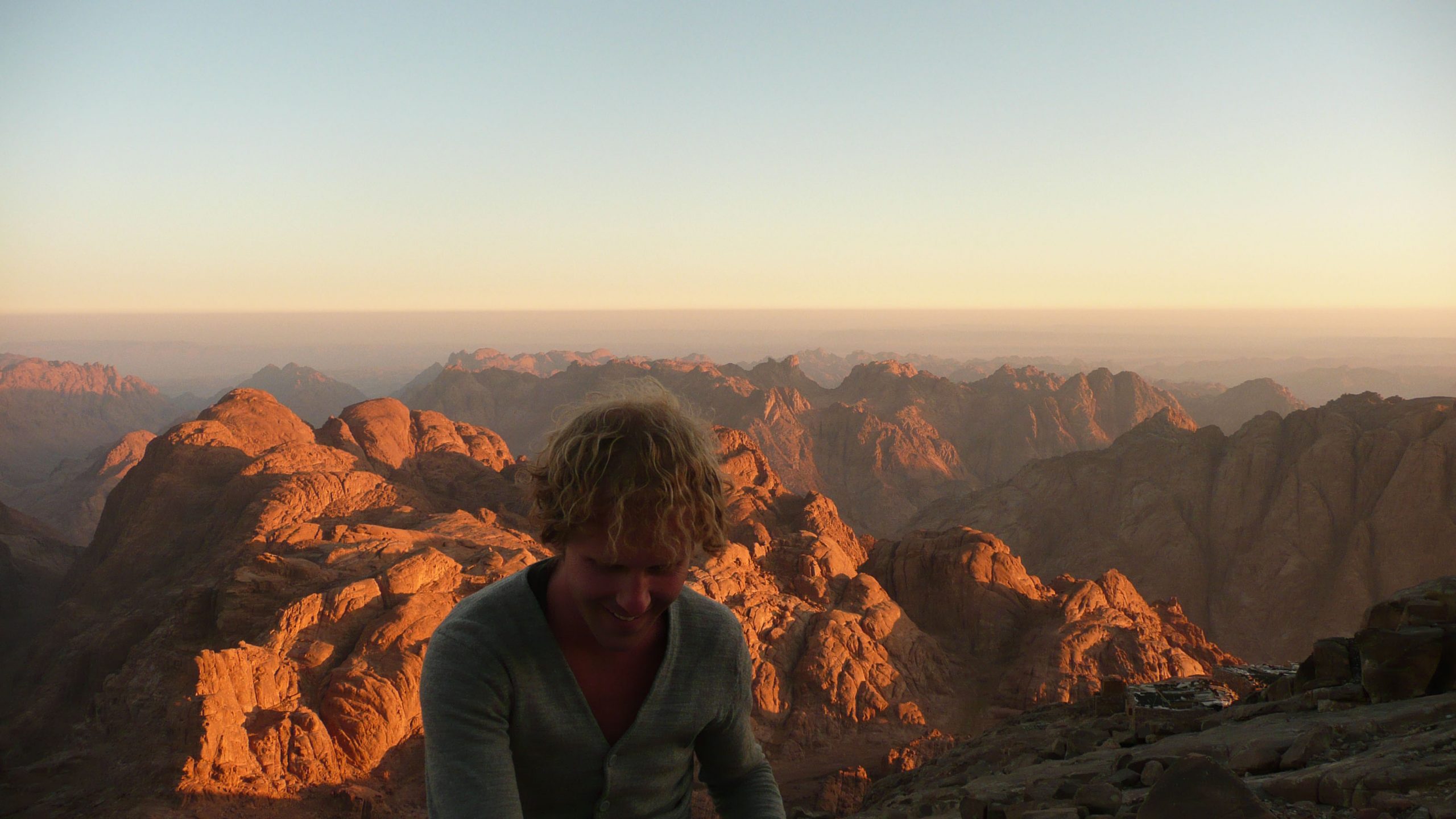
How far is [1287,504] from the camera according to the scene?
3516 centimetres

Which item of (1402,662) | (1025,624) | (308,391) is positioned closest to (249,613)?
(1402,662)

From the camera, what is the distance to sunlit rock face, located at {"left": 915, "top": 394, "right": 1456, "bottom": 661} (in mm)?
31391

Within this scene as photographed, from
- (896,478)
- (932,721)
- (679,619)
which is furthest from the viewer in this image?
(896,478)

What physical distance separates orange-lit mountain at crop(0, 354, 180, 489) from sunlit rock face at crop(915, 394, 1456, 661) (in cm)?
8189

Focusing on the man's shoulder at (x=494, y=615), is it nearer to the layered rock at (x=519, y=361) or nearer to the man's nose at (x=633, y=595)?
the man's nose at (x=633, y=595)

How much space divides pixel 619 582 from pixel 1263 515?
42.9 metres

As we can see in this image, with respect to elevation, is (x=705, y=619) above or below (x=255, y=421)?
above

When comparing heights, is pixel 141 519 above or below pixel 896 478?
above

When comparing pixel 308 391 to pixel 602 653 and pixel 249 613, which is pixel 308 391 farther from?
pixel 602 653

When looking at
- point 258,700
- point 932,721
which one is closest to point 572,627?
point 258,700

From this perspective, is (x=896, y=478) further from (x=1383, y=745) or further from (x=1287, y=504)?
(x=1383, y=745)

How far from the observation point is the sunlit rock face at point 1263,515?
31391 millimetres

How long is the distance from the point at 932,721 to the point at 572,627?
20300mm

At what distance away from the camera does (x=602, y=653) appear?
231 centimetres
